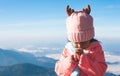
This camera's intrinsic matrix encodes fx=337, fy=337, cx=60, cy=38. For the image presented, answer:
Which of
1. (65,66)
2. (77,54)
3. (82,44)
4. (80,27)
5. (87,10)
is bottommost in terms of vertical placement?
(65,66)

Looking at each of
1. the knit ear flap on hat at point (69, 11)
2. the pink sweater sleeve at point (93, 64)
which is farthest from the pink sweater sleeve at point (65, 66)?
the knit ear flap on hat at point (69, 11)

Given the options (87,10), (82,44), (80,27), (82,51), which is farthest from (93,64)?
(87,10)

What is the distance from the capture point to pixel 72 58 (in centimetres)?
490

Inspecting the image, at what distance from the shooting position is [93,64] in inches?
190

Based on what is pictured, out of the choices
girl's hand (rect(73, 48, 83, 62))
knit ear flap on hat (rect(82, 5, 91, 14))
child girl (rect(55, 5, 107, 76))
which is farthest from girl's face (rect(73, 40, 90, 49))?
knit ear flap on hat (rect(82, 5, 91, 14))

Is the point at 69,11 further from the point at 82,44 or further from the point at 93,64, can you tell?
the point at 93,64

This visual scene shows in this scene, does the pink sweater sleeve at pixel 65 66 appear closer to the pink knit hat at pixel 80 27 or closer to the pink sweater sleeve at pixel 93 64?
the pink sweater sleeve at pixel 93 64

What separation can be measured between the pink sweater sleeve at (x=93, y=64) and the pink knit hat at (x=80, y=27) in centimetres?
28

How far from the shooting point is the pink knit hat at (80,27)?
497 centimetres

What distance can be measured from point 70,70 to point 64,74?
16 centimetres

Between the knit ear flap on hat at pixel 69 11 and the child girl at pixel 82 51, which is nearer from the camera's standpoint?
the child girl at pixel 82 51

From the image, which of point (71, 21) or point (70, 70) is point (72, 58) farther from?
point (71, 21)

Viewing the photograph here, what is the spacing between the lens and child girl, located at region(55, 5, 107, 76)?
4.84m

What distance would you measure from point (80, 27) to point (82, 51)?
39cm
